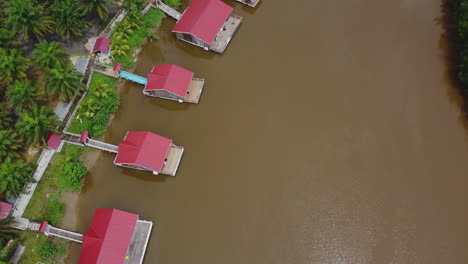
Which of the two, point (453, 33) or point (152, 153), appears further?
point (453, 33)

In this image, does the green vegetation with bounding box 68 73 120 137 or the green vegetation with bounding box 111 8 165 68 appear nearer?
the green vegetation with bounding box 68 73 120 137

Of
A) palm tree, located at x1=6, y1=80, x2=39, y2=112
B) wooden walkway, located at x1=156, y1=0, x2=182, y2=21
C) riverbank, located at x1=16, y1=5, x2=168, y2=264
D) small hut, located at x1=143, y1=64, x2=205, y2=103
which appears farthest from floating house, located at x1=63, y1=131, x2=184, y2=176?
wooden walkway, located at x1=156, y1=0, x2=182, y2=21

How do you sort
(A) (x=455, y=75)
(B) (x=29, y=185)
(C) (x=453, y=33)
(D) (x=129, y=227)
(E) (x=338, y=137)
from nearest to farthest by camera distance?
(D) (x=129, y=227), (B) (x=29, y=185), (E) (x=338, y=137), (A) (x=455, y=75), (C) (x=453, y=33)

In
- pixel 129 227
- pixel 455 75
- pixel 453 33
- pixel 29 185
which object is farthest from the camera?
pixel 453 33

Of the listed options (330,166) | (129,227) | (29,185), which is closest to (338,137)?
(330,166)

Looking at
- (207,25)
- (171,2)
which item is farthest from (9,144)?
(171,2)

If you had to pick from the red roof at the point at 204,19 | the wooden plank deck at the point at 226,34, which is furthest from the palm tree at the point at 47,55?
the wooden plank deck at the point at 226,34

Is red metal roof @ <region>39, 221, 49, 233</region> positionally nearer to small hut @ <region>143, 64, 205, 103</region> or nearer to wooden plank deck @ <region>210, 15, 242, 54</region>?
small hut @ <region>143, 64, 205, 103</region>

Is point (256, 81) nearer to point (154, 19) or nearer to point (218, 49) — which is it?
point (218, 49)
